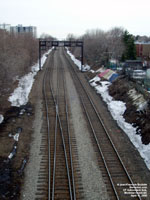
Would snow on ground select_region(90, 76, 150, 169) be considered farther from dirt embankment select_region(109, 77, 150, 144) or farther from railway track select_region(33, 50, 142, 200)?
railway track select_region(33, 50, 142, 200)

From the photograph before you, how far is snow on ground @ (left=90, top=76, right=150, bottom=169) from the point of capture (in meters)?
Result: 10.6

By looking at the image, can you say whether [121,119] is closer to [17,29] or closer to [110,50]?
[110,50]

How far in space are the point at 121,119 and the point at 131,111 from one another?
3.27 feet

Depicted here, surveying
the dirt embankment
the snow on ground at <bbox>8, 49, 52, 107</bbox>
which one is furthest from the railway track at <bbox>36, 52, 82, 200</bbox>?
the dirt embankment

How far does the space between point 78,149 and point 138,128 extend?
3868 millimetres

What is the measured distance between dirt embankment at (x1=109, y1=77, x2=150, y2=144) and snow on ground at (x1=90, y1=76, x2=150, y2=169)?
29 cm

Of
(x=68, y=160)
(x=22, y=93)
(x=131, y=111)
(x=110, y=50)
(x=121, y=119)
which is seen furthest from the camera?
(x=110, y=50)

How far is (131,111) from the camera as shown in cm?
1522

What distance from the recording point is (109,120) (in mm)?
14664

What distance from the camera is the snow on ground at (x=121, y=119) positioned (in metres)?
10.6

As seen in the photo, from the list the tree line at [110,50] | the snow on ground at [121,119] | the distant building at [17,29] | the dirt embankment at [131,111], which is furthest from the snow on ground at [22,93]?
the distant building at [17,29]

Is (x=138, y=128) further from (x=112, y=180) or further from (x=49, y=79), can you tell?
(x=49, y=79)

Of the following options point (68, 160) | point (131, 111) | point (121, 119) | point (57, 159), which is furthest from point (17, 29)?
point (68, 160)

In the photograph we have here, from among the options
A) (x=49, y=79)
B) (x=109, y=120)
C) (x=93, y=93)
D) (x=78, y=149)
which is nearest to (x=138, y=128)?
(x=109, y=120)
